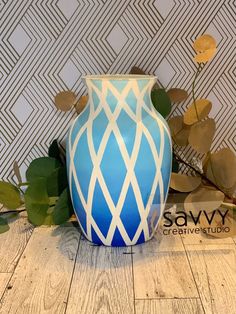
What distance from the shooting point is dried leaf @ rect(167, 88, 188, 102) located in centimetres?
153

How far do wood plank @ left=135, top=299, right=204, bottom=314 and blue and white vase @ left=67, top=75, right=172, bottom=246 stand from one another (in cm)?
29

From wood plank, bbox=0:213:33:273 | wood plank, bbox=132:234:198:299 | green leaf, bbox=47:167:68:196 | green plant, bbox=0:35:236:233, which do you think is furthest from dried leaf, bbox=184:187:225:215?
wood plank, bbox=0:213:33:273

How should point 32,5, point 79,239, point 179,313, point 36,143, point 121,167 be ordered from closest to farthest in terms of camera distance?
point 179,313
point 121,167
point 79,239
point 32,5
point 36,143

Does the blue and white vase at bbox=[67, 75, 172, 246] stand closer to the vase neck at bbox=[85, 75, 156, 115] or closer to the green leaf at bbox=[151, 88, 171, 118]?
the vase neck at bbox=[85, 75, 156, 115]

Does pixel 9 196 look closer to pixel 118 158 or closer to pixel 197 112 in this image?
pixel 118 158

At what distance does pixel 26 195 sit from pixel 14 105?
382mm

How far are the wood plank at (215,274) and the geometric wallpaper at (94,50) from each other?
529 millimetres

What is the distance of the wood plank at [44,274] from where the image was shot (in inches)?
40.3

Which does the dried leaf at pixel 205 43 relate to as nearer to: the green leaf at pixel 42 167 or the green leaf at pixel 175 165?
the green leaf at pixel 175 165

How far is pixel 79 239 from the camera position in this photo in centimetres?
134

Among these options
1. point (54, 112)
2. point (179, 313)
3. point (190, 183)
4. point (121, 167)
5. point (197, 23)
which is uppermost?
point (197, 23)

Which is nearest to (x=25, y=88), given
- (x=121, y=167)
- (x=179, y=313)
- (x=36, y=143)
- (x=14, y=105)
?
(x=14, y=105)

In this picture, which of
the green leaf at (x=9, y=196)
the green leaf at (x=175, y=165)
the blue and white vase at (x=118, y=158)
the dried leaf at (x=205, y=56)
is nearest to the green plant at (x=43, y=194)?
the green leaf at (x=9, y=196)

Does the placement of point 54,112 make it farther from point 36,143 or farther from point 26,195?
point 26,195
